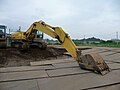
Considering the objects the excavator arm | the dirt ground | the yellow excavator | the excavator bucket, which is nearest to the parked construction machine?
the dirt ground

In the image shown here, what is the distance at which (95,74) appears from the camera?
6781mm

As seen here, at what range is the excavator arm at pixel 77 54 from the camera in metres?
7.06

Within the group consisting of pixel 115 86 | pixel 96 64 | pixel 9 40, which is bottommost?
pixel 115 86

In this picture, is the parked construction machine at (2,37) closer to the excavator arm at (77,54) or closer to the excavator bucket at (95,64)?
the excavator arm at (77,54)

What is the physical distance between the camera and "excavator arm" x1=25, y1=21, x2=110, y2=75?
278 inches

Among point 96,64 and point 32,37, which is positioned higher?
point 32,37

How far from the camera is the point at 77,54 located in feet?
26.6

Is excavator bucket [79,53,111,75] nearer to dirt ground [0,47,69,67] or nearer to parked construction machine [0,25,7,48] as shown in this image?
dirt ground [0,47,69,67]

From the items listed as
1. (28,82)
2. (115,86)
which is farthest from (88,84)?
(28,82)

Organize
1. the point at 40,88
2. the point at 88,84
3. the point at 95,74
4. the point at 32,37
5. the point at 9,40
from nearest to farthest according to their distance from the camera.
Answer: the point at 40,88 < the point at 88,84 < the point at 95,74 < the point at 32,37 < the point at 9,40

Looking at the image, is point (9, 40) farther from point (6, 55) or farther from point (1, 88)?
point (1, 88)

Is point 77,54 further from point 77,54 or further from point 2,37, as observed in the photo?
point 2,37

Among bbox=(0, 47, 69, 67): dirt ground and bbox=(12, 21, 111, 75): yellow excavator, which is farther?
bbox=(0, 47, 69, 67): dirt ground

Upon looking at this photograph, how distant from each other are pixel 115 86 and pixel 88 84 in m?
0.79
